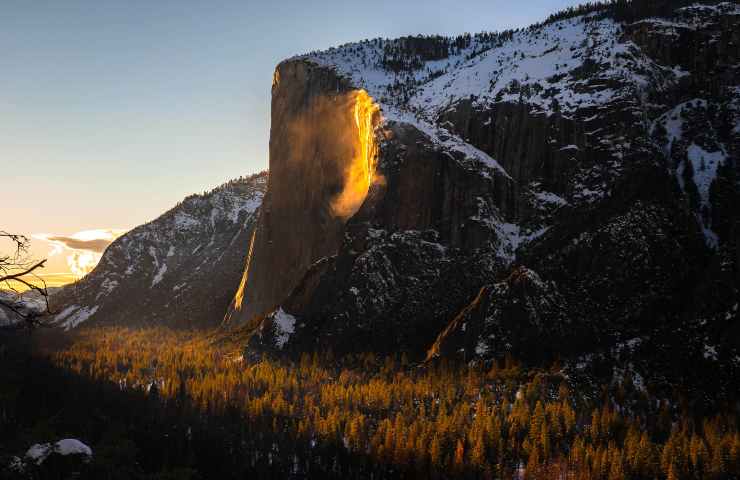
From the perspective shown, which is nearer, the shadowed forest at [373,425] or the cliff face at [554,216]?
the shadowed forest at [373,425]

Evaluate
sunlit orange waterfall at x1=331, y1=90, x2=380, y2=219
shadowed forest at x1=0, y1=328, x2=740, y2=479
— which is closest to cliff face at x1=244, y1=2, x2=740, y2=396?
sunlit orange waterfall at x1=331, y1=90, x2=380, y2=219

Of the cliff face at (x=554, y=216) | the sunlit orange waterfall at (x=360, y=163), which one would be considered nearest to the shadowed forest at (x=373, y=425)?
the cliff face at (x=554, y=216)

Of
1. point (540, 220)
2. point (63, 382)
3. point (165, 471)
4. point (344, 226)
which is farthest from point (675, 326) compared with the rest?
point (63, 382)

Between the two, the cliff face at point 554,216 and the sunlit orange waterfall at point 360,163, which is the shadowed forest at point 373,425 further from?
the sunlit orange waterfall at point 360,163

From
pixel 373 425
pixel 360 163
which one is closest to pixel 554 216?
pixel 360 163

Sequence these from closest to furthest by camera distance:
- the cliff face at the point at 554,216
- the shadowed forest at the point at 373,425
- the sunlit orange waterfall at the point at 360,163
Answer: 1. the shadowed forest at the point at 373,425
2. the cliff face at the point at 554,216
3. the sunlit orange waterfall at the point at 360,163

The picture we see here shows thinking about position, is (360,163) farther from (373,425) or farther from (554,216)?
(373,425)

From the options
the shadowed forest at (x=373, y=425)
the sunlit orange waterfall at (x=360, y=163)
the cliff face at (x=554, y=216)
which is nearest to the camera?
the shadowed forest at (x=373, y=425)

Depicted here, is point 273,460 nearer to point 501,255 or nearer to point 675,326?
point 501,255
